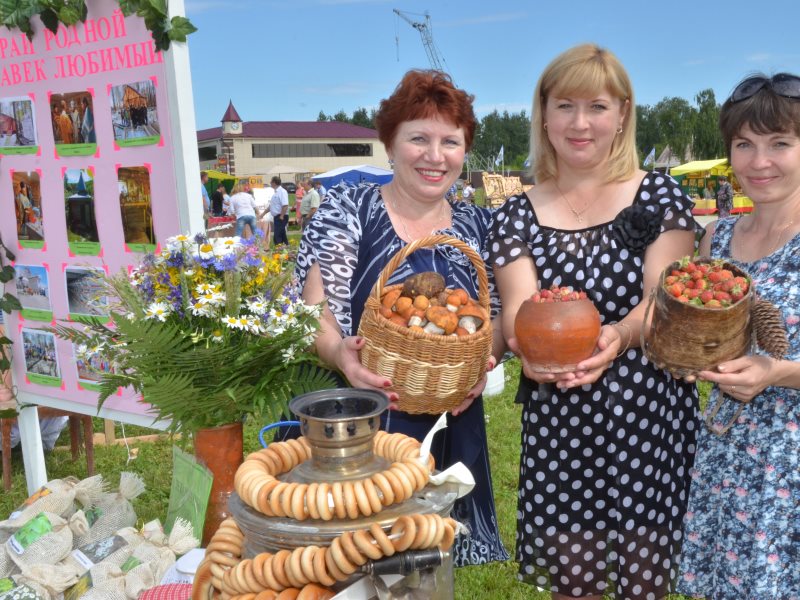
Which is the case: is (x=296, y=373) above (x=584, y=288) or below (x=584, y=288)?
below

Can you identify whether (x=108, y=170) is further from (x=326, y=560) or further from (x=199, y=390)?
(x=326, y=560)

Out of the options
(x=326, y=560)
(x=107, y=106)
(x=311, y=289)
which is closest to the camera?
(x=326, y=560)

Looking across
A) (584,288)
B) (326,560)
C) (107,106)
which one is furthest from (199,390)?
(107,106)

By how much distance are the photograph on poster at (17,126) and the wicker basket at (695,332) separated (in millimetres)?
2628

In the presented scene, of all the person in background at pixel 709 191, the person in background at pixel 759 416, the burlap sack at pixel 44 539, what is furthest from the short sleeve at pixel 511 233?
the person in background at pixel 709 191

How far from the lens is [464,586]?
3408 millimetres

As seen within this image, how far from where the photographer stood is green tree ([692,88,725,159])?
51688 millimetres

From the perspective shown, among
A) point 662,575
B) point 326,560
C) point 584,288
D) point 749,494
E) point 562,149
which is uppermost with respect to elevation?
point 562,149

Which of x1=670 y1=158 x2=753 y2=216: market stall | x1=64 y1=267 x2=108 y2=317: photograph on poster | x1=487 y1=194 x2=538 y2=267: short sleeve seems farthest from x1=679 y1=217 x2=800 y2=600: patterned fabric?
x1=670 y1=158 x2=753 y2=216: market stall

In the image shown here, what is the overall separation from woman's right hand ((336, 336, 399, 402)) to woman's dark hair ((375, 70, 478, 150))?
0.76 meters

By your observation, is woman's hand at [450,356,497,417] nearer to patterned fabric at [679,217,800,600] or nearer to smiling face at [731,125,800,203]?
patterned fabric at [679,217,800,600]

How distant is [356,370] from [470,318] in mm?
360

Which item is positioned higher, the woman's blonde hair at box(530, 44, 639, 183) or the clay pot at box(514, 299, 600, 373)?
the woman's blonde hair at box(530, 44, 639, 183)

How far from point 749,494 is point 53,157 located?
112 inches
